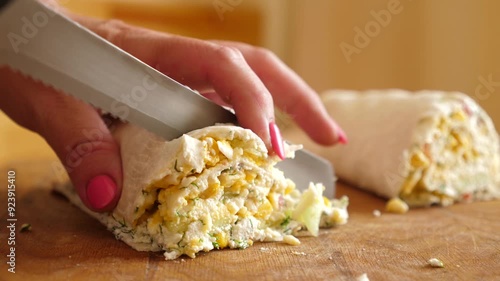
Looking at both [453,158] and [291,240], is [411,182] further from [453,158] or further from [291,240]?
[291,240]

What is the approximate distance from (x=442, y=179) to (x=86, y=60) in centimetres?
131

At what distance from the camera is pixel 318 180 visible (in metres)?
1.69

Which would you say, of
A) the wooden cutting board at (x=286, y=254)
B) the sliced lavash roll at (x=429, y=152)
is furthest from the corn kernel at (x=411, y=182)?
the wooden cutting board at (x=286, y=254)

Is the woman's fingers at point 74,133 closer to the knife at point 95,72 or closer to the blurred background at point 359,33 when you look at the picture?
the knife at point 95,72

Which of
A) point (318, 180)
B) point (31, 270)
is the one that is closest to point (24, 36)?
point (31, 270)

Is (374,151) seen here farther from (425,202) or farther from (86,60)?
(86,60)

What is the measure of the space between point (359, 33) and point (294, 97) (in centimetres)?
218

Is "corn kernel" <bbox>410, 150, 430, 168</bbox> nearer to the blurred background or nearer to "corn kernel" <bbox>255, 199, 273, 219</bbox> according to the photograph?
"corn kernel" <bbox>255, 199, 273, 219</bbox>

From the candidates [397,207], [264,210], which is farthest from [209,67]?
[397,207]

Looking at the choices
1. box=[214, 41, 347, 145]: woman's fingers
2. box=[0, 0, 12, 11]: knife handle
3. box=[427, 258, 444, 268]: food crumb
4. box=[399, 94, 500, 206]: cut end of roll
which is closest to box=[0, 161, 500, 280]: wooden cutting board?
box=[427, 258, 444, 268]: food crumb

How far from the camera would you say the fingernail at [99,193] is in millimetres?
1405

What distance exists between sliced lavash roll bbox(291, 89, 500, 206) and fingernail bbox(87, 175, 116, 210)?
1.00 m

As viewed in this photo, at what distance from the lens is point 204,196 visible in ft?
4.33

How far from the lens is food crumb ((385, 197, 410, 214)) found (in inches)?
73.1
